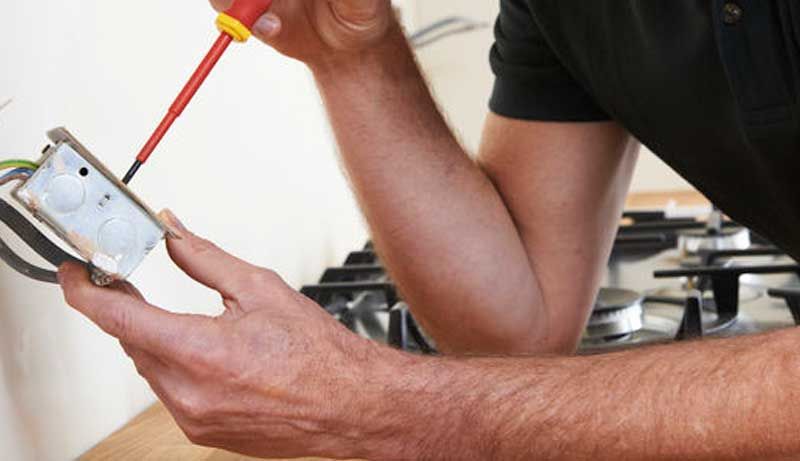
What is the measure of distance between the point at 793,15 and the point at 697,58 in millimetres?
103

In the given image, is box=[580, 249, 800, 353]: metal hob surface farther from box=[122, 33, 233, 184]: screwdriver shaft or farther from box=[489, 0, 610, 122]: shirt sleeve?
box=[122, 33, 233, 184]: screwdriver shaft

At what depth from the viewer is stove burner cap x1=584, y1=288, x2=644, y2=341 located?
48.0 inches

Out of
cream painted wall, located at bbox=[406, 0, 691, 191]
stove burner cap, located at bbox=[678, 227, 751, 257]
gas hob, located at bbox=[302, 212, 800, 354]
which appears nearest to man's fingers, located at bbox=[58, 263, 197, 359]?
gas hob, located at bbox=[302, 212, 800, 354]

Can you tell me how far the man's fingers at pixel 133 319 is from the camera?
0.63 m

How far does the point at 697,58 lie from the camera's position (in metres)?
1.00

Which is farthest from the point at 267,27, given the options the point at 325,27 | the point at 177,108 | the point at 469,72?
the point at 469,72

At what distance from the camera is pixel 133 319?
635 millimetres

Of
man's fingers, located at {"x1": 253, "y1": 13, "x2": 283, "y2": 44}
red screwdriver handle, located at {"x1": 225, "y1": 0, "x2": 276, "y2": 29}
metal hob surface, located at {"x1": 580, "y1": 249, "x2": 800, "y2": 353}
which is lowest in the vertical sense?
metal hob surface, located at {"x1": 580, "y1": 249, "x2": 800, "y2": 353}

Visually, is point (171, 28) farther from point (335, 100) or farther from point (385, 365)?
point (385, 365)

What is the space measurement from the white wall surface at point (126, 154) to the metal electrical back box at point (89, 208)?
0.51ft

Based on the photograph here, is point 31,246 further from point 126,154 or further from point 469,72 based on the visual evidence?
point 469,72

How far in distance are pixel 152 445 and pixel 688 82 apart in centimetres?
54

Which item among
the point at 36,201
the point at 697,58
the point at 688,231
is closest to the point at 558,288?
the point at 697,58

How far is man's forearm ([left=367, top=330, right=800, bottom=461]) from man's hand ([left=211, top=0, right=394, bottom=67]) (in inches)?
14.8
